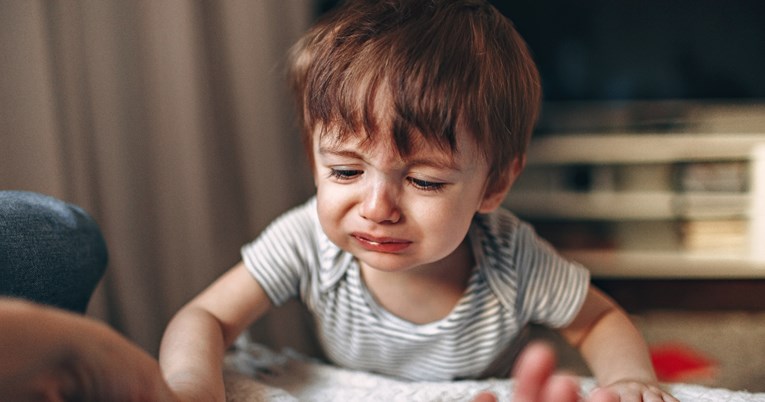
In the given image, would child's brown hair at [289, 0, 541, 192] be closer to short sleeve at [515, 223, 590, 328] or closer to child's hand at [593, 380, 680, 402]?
short sleeve at [515, 223, 590, 328]

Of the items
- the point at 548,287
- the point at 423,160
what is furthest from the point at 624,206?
the point at 423,160

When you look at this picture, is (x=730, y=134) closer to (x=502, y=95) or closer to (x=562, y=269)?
(x=562, y=269)

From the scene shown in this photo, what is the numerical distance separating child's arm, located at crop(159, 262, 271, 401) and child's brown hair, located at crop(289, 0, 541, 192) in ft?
0.68

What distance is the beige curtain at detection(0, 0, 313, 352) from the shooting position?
1048 mm

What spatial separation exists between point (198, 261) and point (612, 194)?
3.30ft

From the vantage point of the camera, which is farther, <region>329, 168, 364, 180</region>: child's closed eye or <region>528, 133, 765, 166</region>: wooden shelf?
<region>528, 133, 765, 166</region>: wooden shelf

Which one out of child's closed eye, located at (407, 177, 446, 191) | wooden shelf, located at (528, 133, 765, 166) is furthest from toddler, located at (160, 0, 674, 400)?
wooden shelf, located at (528, 133, 765, 166)

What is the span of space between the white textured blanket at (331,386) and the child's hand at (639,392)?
0.13 ft

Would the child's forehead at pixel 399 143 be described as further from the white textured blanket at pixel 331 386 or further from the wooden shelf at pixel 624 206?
the wooden shelf at pixel 624 206

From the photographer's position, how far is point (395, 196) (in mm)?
691

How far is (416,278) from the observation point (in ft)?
2.82

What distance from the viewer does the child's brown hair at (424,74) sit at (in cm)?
68

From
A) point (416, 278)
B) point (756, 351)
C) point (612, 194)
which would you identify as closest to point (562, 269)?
point (416, 278)

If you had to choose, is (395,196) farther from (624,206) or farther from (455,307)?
(624,206)
